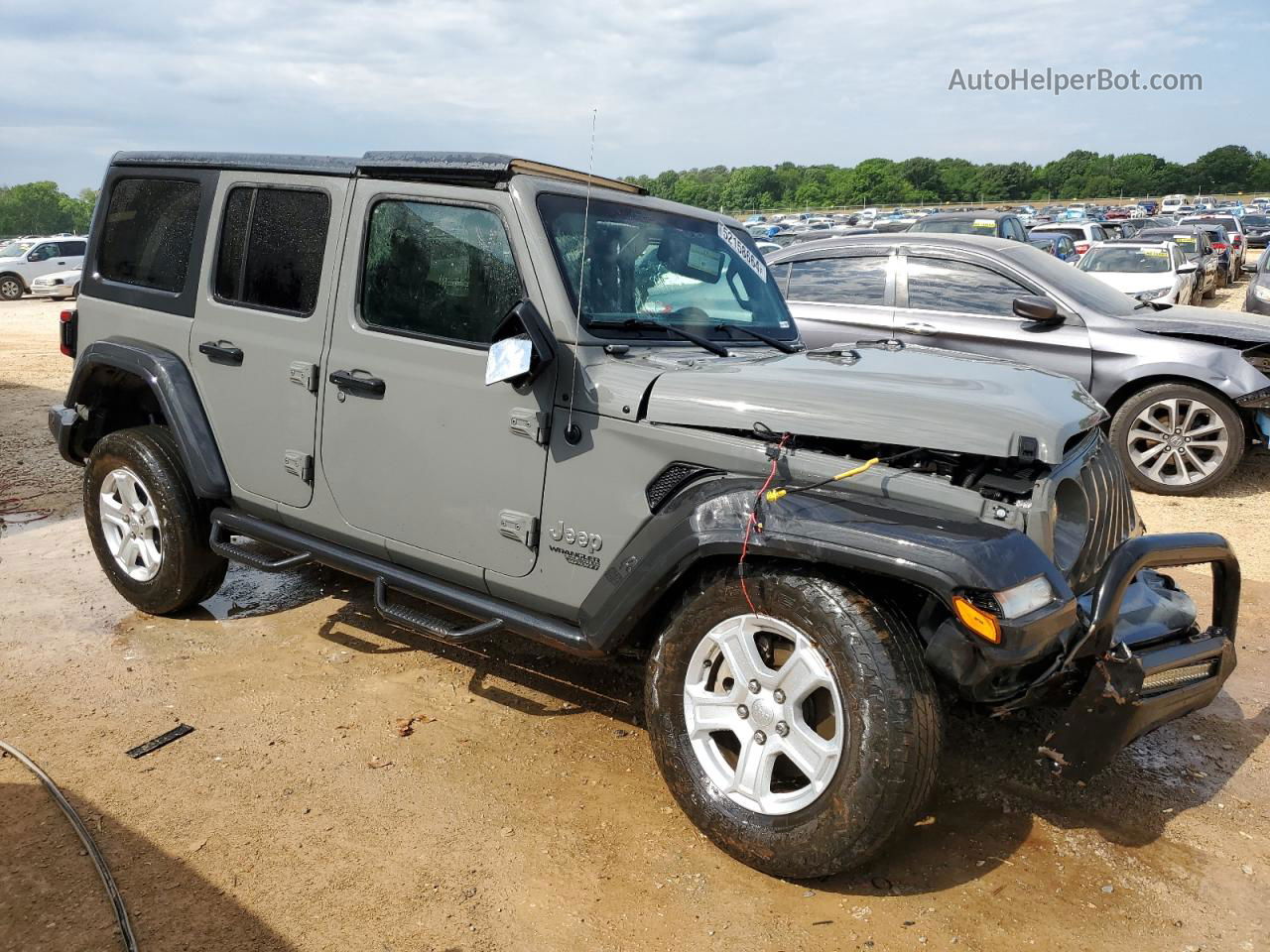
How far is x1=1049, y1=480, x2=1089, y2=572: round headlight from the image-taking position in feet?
9.41

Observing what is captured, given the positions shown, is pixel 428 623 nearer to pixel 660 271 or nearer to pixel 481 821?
pixel 481 821

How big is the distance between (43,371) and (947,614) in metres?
12.9

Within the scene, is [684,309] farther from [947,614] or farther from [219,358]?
[219,358]

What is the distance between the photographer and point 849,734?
262 cm

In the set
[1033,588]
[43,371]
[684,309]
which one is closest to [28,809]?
[684,309]

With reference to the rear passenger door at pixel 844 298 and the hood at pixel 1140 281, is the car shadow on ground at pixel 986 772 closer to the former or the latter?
the rear passenger door at pixel 844 298

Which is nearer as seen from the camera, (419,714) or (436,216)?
(436,216)

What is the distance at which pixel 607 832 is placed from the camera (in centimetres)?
311

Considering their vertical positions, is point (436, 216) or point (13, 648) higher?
point (436, 216)

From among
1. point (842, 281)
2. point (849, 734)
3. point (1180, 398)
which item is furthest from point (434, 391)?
point (1180, 398)

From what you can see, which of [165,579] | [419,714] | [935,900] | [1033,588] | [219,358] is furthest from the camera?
[165,579]

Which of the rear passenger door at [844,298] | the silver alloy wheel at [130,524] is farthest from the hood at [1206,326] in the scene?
the silver alloy wheel at [130,524]

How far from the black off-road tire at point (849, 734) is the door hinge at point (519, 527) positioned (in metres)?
0.67

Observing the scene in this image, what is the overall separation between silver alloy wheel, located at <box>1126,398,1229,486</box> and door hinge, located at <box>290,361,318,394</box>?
5.72 metres
